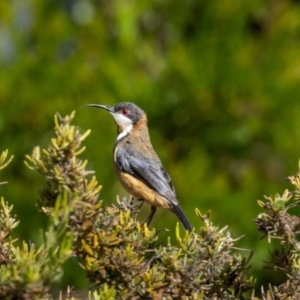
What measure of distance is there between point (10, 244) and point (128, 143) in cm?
361

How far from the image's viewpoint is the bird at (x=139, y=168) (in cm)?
569

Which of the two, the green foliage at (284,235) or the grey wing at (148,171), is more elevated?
the green foliage at (284,235)

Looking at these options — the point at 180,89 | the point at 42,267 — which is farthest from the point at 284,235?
the point at 180,89

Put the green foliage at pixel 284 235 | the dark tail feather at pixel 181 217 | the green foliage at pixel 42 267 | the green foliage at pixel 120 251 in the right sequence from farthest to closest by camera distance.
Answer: the dark tail feather at pixel 181 217, the green foliage at pixel 284 235, the green foliage at pixel 120 251, the green foliage at pixel 42 267

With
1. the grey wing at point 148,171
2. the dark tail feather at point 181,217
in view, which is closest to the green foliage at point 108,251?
the dark tail feather at point 181,217

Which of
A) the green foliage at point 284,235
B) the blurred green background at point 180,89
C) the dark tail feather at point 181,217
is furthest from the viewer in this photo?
the blurred green background at point 180,89

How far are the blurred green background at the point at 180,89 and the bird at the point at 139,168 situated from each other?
183cm

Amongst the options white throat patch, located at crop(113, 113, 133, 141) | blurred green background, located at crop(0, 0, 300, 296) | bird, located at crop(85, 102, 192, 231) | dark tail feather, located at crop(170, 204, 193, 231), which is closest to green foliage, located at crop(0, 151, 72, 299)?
bird, located at crop(85, 102, 192, 231)

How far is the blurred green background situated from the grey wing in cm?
248

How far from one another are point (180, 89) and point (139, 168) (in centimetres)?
359

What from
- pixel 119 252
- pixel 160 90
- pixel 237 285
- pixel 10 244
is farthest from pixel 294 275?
pixel 160 90

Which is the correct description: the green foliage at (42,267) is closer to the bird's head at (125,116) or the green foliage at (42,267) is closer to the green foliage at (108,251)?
the green foliage at (108,251)

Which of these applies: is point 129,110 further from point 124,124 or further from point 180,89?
point 180,89

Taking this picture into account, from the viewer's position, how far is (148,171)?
6000mm
